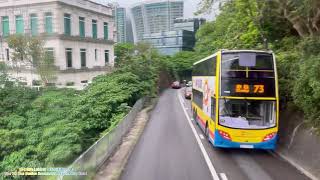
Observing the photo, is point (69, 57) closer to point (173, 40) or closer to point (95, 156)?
point (95, 156)

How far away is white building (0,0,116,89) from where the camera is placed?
41.0 m

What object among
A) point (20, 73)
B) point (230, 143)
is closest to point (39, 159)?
point (230, 143)

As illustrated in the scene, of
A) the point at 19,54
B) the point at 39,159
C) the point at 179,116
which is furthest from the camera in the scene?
the point at 19,54

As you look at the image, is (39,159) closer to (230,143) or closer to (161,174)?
(161,174)

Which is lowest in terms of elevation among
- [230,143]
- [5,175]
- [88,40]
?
[5,175]

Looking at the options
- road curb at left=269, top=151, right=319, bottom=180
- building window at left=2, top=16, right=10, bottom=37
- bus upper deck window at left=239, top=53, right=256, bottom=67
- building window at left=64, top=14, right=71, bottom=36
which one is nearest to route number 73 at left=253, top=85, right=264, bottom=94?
bus upper deck window at left=239, top=53, right=256, bottom=67

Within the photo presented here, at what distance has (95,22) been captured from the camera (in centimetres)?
4912

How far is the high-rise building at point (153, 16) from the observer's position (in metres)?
126

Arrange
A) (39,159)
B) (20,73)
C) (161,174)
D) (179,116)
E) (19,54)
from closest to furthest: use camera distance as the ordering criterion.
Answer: (161,174)
(39,159)
(179,116)
(19,54)
(20,73)

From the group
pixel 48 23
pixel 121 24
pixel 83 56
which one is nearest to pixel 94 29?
pixel 83 56

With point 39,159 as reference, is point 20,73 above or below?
above

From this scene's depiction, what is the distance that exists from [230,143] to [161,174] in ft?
12.0

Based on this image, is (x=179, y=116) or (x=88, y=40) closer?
(x=179, y=116)

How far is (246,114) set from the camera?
14516 mm
